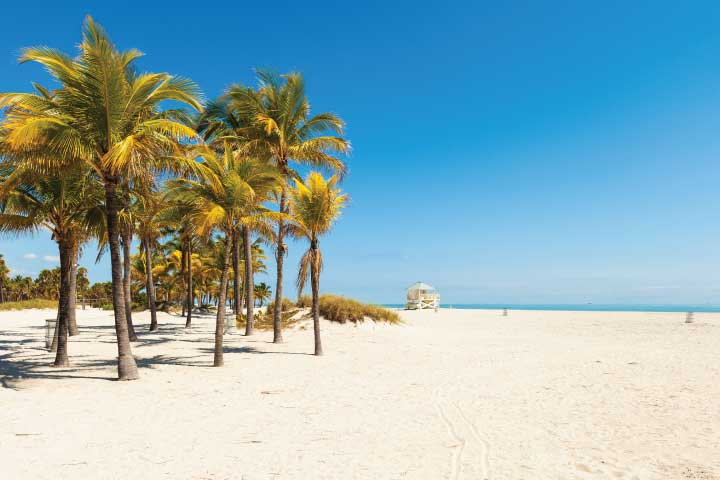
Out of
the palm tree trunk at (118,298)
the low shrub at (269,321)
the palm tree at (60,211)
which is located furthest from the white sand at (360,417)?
the low shrub at (269,321)

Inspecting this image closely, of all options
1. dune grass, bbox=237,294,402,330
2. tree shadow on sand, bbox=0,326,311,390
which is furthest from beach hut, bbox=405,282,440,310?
tree shadow on sand, bbox=0,326,311,390

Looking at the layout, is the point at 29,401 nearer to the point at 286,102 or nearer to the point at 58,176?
the point at 58,176

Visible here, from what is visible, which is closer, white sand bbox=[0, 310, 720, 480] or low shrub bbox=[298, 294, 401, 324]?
white sand bbox=[0, 310, 720, 480]

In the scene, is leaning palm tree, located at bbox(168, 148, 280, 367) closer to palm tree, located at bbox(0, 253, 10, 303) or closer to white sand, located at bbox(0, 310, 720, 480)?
white sand, located at bbox(0, 310, 720, 480)

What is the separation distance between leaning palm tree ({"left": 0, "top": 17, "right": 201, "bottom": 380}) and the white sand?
8.23 ft

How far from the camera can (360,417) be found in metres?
7.26

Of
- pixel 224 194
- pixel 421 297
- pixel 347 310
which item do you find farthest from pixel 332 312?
pixel 421 297

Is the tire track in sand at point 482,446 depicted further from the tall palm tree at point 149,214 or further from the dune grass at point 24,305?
the dune grass at point 24,305

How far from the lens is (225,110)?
19.5 metres

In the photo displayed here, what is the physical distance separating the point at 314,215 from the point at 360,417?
26.2 ft

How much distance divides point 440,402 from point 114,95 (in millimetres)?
9432

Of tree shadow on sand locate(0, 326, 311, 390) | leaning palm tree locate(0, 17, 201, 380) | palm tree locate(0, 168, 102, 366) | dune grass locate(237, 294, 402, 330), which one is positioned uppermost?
leaning palm tree locate(0, 17, 201, 380)

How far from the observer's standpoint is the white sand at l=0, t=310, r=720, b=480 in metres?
5.16

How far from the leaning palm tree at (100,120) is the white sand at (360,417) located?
2.51 metres
